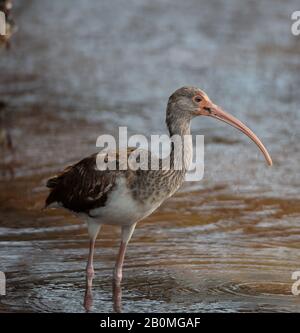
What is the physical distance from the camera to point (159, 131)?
1477 centimetres

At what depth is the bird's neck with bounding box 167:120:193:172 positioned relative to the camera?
332 inches

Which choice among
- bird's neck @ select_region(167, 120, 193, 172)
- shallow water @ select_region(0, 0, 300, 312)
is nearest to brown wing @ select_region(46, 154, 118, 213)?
bird's neck @ select_region(167, 120, 193, 172)

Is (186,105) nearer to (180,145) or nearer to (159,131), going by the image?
(180,145)

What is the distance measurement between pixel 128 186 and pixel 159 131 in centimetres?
652

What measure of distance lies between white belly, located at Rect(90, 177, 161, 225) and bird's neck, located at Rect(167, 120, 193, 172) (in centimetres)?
42

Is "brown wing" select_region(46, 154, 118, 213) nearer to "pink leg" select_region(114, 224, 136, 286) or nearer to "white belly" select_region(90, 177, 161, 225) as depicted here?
"white belly" select_region(90, 177, 161, 225)

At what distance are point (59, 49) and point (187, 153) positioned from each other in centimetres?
1217

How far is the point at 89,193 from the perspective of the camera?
857 centimetres

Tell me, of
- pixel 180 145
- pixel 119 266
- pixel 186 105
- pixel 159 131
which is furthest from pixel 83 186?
pixel 159 131

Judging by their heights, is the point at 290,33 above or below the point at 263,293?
above

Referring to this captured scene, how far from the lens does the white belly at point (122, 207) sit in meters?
8.30
